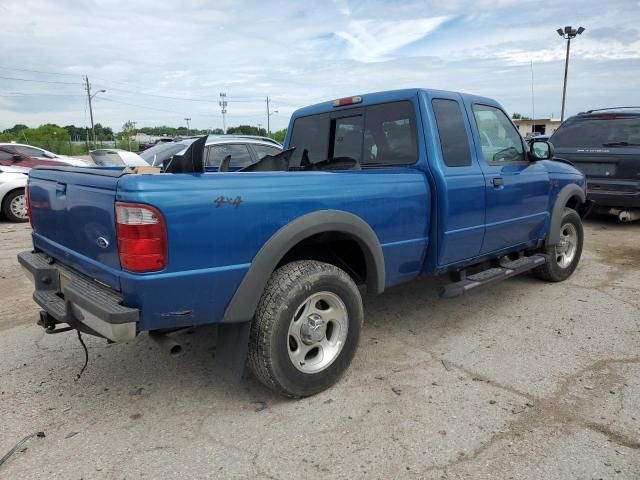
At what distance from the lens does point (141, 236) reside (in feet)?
7.75

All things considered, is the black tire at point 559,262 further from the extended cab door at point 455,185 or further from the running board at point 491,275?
the extended cab door at point 455,185

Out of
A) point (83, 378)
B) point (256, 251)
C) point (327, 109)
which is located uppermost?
point (327, 109)

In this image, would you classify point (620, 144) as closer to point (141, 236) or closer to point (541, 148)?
point (541, 148)

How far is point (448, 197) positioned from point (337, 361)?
1.45 m

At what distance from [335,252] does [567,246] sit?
3437 millimetres

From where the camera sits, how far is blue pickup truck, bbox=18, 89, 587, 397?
245 centimetres

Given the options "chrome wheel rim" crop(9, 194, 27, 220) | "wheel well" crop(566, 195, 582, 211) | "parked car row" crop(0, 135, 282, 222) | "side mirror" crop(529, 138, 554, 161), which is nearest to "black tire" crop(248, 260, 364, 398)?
"side mirror" crop(529, 138, 554, 161)

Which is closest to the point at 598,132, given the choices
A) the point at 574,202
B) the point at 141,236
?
the point at 574,202

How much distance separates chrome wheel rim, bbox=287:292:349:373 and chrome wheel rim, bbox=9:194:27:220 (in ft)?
29.3

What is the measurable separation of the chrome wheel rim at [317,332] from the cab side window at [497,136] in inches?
78.9

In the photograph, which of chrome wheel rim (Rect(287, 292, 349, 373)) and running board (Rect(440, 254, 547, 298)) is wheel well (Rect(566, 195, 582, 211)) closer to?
running board (Rect(440, 254, 547, 298))

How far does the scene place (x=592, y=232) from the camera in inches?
334

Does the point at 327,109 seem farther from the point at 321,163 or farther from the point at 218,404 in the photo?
the point at 218,404

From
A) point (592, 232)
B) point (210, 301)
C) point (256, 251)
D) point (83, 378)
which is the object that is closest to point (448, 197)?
point (256, 251)
